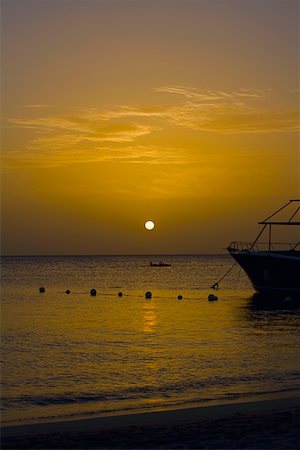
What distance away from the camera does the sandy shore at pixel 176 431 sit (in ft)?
36.9

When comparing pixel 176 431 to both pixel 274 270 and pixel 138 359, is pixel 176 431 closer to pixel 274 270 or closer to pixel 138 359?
pixel 138 359

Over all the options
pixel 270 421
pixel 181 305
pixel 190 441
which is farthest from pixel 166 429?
pixel 181 305

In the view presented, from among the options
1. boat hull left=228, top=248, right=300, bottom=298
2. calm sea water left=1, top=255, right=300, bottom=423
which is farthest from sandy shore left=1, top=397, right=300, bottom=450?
boat hull left=228, top=248, right=300, bottom=298

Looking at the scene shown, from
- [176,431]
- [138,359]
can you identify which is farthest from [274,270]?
[176,431]

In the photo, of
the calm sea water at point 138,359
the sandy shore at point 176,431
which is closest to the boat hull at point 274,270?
the calm sea water at point 138,359

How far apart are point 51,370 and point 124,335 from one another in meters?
10.7

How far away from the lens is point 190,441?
11.4 m

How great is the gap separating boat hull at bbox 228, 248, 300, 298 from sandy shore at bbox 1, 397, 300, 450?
41.3m

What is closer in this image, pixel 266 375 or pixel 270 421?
pixel 270 421

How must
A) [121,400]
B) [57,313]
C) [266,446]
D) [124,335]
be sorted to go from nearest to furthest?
[266,446], [121,400], [124,335], [57,313]

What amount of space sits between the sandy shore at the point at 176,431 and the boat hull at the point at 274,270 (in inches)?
1627

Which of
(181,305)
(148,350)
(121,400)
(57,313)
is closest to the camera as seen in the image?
(121,400)

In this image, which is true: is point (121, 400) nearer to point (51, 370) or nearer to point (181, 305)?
point (51, 370)

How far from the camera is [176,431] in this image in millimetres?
12359
